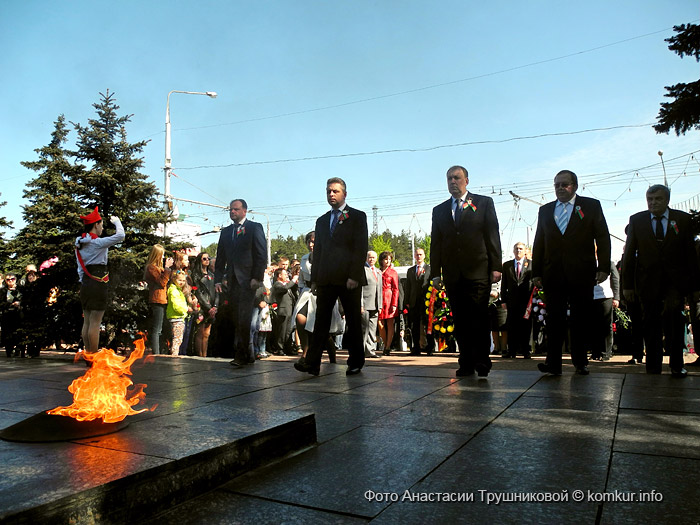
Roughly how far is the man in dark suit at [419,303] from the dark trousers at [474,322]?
552 cm

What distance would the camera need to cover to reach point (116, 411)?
9.96 feet

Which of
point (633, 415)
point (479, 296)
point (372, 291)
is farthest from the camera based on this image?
point (372, 291)

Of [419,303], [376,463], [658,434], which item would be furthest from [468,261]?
[419,303]

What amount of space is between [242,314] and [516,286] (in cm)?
555

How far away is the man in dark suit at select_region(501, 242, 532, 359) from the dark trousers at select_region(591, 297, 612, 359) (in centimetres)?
111

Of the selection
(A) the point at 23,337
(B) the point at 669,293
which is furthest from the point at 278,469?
(A) the point at 23,337

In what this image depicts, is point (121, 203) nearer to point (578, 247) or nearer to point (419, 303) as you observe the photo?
point (419, 303)

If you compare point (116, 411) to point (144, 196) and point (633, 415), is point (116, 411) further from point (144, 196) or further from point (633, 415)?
point (144, 196)

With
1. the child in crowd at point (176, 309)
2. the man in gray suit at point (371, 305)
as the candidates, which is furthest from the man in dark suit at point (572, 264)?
the child in crowd at point (176, 309)

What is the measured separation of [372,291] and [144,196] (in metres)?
4.74

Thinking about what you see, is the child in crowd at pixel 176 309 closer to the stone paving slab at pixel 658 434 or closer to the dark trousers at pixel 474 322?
the dark trousers at pixel 474 322

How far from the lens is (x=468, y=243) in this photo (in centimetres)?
584

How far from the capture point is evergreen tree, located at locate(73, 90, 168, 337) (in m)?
10.0

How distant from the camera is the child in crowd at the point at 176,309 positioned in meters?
9.98
